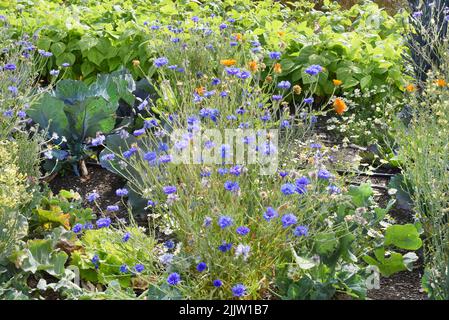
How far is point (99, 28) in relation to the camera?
586 cm

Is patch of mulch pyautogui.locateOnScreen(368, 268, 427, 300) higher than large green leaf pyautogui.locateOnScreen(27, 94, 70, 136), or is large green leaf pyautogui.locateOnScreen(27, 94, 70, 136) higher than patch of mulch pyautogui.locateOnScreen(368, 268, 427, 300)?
large green leaf pyautogui.locateOnScreen(27, 94, 70, 136)

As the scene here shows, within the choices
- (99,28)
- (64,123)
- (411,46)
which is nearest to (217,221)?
(64,123)

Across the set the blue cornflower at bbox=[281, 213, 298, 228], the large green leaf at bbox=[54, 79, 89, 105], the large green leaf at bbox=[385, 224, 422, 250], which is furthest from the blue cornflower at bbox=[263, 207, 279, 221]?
the large green leaf at bbox=[54, 79, 89, 105]

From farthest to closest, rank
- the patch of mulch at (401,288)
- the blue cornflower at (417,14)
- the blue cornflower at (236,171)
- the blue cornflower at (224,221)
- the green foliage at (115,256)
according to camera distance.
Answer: the blue cornflower at (417,14), the patch of mulch at (401,288), the green foliage at (115,256), the blue cornflower at (236,171), the blue cornflower at (224,221)

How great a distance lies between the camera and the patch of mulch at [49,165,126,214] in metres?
4.24

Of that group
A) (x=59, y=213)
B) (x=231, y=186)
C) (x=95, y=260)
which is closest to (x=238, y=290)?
(x=231, y=186)

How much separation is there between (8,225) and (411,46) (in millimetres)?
2947

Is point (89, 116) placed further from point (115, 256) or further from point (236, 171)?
point (236, 171)

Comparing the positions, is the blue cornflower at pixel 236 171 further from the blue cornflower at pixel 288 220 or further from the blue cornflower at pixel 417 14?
the blue cornflower at pixel 417 14

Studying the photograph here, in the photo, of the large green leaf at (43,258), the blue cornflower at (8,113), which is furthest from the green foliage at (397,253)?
the blue cornflower at (8,113)

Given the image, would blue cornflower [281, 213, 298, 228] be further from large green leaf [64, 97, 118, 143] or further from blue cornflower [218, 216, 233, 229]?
large green leaf [64, 97, 118, 143]

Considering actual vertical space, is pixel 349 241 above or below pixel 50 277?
above

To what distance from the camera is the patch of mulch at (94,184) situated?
167 inches

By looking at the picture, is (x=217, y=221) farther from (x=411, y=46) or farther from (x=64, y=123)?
(x=411, y=46)
